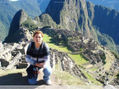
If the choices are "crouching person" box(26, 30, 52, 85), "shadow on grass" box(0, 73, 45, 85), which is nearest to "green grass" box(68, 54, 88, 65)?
"shadow on grass" box(0, 73, 45, 85)

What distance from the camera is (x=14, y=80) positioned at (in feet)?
26.9

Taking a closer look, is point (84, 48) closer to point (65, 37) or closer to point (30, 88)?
point (65, 37)

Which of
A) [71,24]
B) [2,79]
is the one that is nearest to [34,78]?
[2,79]

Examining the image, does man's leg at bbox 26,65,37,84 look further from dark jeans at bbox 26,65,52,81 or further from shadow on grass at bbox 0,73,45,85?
shadow on grass at bbox 0,73,45,85

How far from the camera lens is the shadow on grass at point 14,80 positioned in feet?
26.0

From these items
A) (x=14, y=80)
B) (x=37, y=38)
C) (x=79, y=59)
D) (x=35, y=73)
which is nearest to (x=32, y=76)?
(x=35, y=73)

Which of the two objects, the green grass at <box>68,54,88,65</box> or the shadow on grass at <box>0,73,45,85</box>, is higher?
the shadow on grass at <box>0,73,45,85</box>

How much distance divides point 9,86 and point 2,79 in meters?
1.03

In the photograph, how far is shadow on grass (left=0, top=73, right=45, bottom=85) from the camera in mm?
7921

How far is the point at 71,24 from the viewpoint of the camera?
194 meters

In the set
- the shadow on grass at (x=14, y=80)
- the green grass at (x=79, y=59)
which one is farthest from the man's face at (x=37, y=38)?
the green grass at (x=79, y=59)

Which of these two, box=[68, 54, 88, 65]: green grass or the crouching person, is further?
box=[68, 54, 88, 65]: green grass

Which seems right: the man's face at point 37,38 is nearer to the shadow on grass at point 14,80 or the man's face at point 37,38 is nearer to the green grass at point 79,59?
the shadow on grass at point 14,80

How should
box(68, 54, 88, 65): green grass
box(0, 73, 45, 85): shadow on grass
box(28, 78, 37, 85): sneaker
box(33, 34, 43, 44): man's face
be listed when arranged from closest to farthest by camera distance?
box(33, 34, 43, 44): man's face, box(28, 78, 37, 85): sneaker, box(0, 73, 45, 85): shadow on grass, box(68, 54, 88, 65): green grass
